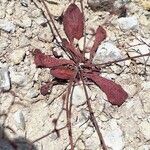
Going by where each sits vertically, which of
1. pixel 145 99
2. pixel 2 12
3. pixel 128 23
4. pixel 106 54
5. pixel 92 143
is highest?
pixel 2 12

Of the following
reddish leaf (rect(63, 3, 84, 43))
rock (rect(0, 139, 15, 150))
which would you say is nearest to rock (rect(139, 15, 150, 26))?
reddish leaf (rect(63, 3, 84, 43))

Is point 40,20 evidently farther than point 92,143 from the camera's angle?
Yes

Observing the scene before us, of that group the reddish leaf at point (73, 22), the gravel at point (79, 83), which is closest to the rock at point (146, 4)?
the gravel at point (79, 83)

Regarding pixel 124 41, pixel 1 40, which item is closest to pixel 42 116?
pixel 1 40

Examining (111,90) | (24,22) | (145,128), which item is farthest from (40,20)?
(145,128)

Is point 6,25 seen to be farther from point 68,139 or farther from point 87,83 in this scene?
point 68,139

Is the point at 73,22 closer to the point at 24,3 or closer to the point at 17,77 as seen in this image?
the point at 24,3
